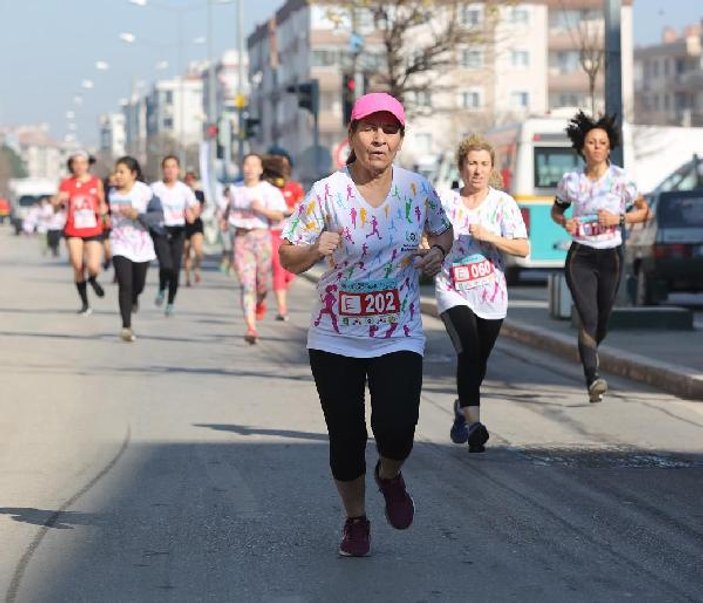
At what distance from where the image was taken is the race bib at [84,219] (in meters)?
21.0

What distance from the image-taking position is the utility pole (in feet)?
59.7

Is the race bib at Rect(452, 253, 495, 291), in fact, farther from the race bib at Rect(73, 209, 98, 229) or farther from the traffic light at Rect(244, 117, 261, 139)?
the traffic light at Rect(244, 117, 261, 139)

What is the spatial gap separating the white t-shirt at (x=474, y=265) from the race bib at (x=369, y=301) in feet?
10.6

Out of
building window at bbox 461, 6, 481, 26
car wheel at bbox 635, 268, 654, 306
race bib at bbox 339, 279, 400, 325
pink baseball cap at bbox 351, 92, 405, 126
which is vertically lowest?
car wheel at bbox 635, 268, 654, 306

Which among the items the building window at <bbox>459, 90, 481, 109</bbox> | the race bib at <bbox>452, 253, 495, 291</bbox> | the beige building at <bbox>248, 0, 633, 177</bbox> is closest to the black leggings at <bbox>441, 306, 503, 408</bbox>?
the race bib at <bbox>452, 253, 495, 291</bbox>

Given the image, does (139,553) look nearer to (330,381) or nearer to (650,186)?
(330,381)

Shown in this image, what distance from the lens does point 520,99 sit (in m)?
112

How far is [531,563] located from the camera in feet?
22.4

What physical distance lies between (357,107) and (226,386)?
7281 millimetres

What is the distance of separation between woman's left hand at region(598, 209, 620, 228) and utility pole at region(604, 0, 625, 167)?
567 cm

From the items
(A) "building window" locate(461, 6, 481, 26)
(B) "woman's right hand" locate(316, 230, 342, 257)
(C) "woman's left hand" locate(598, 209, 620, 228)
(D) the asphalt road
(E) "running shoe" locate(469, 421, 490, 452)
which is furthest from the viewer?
(A) "building window" locate(461, 6, 481, 26)

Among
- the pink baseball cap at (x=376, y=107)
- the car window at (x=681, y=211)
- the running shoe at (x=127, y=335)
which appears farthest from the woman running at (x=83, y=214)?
the pink baseball cap at (x=376, y=107)

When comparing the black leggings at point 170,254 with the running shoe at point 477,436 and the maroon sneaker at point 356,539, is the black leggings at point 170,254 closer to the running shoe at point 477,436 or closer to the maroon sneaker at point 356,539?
the running shoe at point 477,436

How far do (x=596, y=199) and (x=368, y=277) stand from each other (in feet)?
19.5
